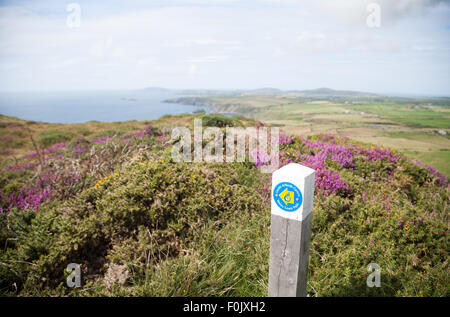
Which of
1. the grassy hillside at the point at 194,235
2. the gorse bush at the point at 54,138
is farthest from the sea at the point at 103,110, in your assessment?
the grassy hillside at the point at 194,235

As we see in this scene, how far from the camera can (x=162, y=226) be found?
4.25 m

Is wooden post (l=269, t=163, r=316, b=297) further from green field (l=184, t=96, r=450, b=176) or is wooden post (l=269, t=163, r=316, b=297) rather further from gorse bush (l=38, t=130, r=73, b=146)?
gorse bush (l=38, t=130, r=73, b=146)

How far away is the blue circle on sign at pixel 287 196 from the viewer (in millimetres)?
2156

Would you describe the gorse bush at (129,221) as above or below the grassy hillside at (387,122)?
below

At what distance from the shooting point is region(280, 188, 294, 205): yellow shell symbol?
2186 millimetres

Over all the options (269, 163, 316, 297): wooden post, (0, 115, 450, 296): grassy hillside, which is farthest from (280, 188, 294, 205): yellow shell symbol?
(0, 115, 450, 296): grassy hillside

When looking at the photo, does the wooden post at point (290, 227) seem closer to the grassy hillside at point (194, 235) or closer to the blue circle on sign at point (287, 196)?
the blue circle on sign at point (287, 196)

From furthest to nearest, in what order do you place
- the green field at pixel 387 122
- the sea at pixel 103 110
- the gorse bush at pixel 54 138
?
the sea at pixel 103 110 < the gorse bush at pixel 54 138 < the green field at pixel 387 122

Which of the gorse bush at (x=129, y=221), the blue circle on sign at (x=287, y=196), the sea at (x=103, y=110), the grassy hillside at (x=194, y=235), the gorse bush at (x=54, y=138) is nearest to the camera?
the blue circle on sign at (x=287, y=196)

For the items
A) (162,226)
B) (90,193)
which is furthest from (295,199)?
(90,193)

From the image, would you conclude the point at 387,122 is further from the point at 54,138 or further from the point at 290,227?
the point at 54,138

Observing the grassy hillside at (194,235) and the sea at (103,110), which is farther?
the sea at (103,110)

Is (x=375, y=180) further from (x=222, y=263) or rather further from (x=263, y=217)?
(x=222, y=263)

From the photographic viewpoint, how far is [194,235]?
4055 mm
